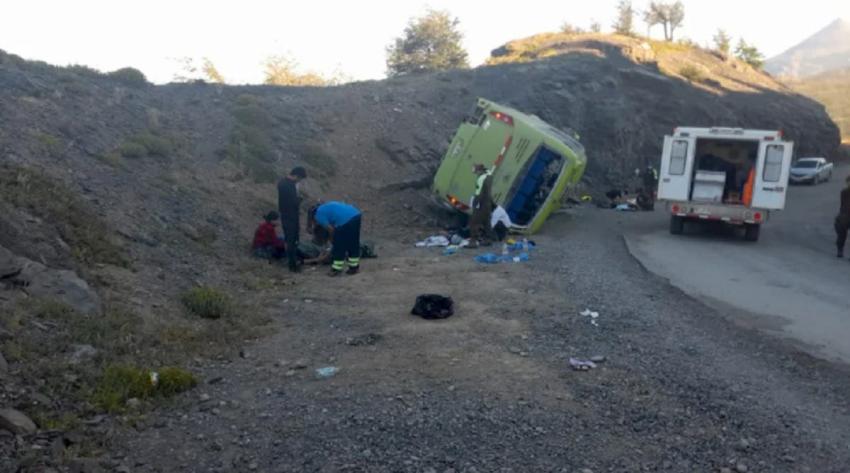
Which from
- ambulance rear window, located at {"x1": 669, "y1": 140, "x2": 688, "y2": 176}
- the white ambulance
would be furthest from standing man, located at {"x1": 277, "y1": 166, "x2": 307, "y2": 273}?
ambulance rear window, located at {"x1": 669, "y1": 140, "x2": 688, "y2": 176}

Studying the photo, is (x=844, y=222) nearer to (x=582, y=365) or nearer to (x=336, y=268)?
(x=336, y=268)

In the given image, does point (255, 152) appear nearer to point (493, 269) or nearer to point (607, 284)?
point (493, 269)

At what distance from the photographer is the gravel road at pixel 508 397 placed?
510cm

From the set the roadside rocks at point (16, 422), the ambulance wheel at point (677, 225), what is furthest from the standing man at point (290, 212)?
the ambulance wheel at point (677, 225)

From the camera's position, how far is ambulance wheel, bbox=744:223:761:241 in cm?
1698

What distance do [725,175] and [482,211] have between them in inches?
257

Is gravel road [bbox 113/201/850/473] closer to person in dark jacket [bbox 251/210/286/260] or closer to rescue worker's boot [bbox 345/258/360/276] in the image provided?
rescue worker's boot [bbox 345/258/360/276]

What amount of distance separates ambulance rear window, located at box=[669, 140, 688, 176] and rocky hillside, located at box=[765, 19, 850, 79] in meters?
116

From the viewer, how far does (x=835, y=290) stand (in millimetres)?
11180

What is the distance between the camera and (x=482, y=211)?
15016 millimetres

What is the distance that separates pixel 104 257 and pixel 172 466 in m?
4.70

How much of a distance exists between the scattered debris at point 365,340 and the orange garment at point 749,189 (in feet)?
38.7

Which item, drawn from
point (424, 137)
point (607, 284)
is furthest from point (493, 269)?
point (424, 137)

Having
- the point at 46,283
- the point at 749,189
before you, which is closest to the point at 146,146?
the point at 46,283
